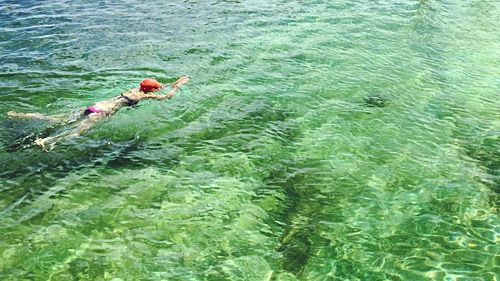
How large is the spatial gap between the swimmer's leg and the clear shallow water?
10.3 inches

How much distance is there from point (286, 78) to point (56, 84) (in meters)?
8.01

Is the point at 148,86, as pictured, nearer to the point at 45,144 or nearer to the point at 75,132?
the point at 75,132

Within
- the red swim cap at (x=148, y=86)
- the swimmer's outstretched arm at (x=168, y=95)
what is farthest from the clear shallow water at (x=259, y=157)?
the red swim cap at (x=148, y=86)

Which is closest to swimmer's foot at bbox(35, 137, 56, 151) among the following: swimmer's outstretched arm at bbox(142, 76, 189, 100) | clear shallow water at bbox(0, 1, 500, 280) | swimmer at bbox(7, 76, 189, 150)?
swimmer at bbox(7, 76, 189, 150)

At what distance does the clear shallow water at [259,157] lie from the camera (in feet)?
25.9

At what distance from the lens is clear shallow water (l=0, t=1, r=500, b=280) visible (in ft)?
25.9

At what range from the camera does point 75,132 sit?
1192 cm

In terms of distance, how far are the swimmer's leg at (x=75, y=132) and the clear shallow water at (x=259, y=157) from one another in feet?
0.86

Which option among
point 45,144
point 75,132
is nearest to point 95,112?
point 75,132

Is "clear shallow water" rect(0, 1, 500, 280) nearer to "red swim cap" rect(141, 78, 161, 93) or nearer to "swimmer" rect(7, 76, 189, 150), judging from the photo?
"swimmer" rect(7, 76, 189, 150)

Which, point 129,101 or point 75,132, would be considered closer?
point 75,132

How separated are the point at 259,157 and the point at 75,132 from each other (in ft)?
16.9

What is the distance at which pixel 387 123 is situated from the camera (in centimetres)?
1247

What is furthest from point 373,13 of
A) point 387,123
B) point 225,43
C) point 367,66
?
point 387,123
